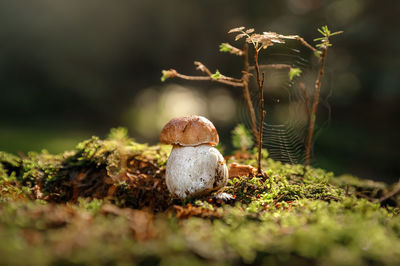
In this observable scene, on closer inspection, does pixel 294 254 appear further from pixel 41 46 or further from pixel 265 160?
pixel 41 46

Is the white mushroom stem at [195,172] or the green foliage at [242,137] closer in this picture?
the white mushroom stem at [195,172]

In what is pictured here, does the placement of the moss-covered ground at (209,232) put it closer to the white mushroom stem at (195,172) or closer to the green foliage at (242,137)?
the white mushroom stem at (195,172)

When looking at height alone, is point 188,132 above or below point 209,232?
above

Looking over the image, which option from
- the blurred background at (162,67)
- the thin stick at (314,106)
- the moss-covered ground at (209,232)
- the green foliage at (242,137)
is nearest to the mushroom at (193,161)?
the moss-covered ground at (209,232)

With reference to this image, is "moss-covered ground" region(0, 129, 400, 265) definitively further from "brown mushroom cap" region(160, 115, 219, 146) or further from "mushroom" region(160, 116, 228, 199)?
"brown mushroom cap" region(160, 115, 219, 146)

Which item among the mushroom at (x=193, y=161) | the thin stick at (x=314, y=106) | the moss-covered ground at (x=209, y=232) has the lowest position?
the moss-covered ground at (x=209, y=232)

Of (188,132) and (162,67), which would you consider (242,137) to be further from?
(162,67)

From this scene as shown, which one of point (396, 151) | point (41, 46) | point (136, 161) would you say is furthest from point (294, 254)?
point (41, 46)

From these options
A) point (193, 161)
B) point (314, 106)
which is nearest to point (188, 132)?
point (193, 161)
